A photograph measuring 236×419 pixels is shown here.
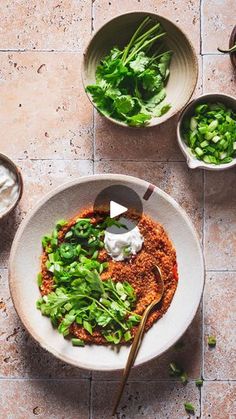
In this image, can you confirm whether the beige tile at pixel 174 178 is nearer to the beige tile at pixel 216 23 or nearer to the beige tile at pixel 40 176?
the beige tile at pixel 40 176

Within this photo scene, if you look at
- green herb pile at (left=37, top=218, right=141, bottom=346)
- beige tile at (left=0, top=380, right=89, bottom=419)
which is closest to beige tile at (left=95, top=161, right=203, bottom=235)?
green herb pile at (left=37, top=218, right=141, bottom=346)

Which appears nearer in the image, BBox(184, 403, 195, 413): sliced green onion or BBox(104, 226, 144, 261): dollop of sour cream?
BBox(104, 226, 144, 261): dollop of sour cream

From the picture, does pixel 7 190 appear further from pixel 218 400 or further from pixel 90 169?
pixel 218 400

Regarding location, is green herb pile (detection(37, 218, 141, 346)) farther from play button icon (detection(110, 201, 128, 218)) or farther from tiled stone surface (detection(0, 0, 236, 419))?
tiled stone surface (detection(0, 0, 236, 419))

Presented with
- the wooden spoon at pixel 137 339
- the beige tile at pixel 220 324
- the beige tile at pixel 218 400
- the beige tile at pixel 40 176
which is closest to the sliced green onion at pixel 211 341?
the beige tile at pixel 220 324

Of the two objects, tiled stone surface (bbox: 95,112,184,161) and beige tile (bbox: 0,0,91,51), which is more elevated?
beige tile (bbox: 0,0,91,51)

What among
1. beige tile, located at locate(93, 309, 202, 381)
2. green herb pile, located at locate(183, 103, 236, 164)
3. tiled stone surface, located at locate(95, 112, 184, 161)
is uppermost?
green herb pile, located at locate(183, 103, 236, 164)

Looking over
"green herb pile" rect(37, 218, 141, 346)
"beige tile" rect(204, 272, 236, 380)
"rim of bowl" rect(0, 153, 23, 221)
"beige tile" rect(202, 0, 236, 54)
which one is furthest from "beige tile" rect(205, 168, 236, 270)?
"rim of bowl" rect(0, 153, 23, 221)
